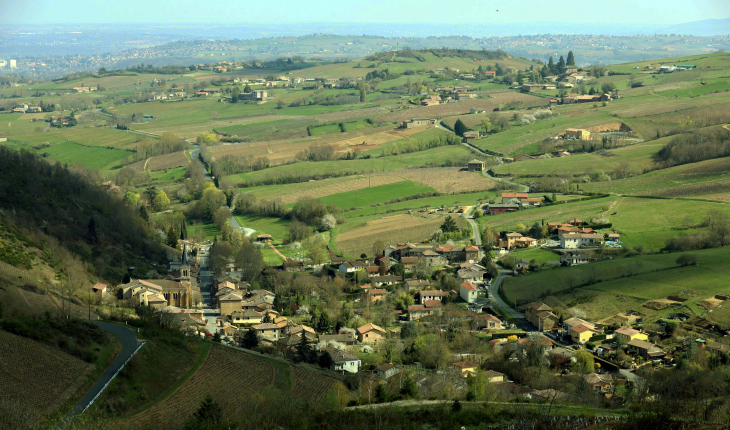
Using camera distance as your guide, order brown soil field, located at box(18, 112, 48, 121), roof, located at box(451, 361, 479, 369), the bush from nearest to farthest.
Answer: roof, located at box(451, 361, 479, 369)
the bush
brown soil field, located at box(18, 112, 48, 121)

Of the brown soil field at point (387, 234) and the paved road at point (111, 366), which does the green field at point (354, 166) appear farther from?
the paved road at point (111, 366)

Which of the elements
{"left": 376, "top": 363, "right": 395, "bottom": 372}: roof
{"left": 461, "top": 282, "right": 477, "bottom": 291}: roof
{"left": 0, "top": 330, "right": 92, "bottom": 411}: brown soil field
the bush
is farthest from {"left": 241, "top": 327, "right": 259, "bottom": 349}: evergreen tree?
the bush

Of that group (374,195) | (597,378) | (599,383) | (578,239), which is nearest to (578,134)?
(374,195)

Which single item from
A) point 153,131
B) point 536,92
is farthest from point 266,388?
point 536,92

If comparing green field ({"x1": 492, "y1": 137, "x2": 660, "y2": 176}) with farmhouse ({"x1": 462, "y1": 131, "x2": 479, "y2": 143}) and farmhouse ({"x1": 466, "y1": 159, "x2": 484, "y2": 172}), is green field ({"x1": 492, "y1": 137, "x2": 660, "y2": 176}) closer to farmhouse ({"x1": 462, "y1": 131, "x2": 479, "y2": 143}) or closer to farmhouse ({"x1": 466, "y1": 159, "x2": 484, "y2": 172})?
farmhouse ({"x1": 466, "y1": 159, "x2": 484, "y2": 172})

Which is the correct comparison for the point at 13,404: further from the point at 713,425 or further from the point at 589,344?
the point at 589,344

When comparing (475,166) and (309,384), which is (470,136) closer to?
(475,166)
